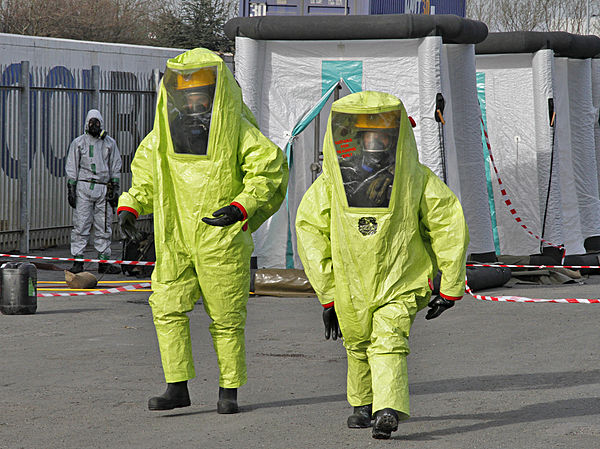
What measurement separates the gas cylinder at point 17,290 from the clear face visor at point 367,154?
16.3 feet

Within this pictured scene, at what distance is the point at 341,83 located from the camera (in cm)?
1223

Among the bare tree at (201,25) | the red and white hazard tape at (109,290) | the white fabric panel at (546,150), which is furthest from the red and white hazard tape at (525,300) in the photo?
the bare tree at (201,25)

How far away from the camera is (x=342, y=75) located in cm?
1216

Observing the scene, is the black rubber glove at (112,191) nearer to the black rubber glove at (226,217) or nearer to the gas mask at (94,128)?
the gas mask at (94,128)

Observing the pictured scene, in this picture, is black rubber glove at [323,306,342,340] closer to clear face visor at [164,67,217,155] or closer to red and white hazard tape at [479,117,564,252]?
clear face visor at [164,67,217,155]

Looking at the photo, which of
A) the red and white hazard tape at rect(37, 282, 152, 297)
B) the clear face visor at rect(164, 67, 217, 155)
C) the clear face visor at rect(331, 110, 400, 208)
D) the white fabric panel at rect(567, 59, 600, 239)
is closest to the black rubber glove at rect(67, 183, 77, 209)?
the red and white hazard tape at rect(37, 282, 152, 297)

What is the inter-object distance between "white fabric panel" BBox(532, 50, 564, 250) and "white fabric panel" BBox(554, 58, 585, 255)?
2.41 feet

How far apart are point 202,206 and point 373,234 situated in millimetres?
1072

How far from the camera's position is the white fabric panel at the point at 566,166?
14.7 meters

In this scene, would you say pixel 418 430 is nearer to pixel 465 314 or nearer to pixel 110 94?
pixel 465 314

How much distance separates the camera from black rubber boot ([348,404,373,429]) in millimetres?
5852

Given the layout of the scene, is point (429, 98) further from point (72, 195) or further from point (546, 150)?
point (72, 195)

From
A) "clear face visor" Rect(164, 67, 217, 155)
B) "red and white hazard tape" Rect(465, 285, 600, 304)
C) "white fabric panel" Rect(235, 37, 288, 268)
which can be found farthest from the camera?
"white fabric panel" Rect(235, 37, 288, 268)

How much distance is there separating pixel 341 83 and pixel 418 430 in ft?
22.7
